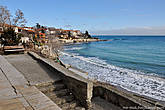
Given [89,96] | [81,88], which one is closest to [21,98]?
[81,88]

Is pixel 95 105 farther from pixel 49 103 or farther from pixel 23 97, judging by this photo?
pixel 23 97

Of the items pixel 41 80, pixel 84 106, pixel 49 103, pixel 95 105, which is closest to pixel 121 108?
pixel 95 105

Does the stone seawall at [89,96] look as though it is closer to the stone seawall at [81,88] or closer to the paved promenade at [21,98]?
the stone seawall at [81,88]

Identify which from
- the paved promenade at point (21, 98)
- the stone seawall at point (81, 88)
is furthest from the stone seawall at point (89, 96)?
Result: the paved promenade at point (21, 98)

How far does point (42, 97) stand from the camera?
355 cm

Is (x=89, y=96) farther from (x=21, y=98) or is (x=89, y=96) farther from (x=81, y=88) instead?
(x=21, y=98)

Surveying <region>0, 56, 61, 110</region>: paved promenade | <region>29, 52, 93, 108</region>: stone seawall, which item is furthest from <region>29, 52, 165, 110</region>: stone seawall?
<region>0, 56, 61, 110</region>: paved promenade

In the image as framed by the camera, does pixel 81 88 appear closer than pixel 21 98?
No

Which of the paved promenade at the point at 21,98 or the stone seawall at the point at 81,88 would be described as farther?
the stone seawall at the point at 81,88

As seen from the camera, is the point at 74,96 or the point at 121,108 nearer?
the point at 74,96

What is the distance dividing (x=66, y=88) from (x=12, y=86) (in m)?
2.09

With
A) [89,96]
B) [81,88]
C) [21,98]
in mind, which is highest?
[21,98]

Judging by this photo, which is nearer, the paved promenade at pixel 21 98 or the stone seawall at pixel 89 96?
the paved promenade at pixel 21 98

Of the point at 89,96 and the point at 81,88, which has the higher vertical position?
the point at 81,88
